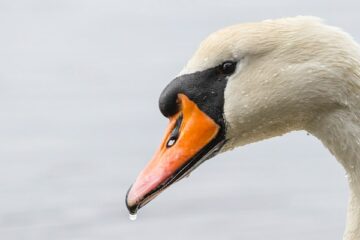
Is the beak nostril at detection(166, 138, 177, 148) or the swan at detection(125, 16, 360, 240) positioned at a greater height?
the swan at detection(125, 16, 360, 240)

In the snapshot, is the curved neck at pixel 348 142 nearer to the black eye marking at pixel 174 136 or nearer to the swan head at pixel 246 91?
the swan head at pixel 246 91

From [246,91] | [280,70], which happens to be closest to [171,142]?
[246,91]

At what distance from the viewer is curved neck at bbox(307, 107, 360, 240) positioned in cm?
693

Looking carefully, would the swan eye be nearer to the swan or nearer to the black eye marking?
the swan

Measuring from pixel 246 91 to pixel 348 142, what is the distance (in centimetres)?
61

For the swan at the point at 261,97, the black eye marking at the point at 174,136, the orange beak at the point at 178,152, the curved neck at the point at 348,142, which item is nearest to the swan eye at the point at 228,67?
the swan at the point at 261,97

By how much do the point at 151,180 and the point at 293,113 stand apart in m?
0.84

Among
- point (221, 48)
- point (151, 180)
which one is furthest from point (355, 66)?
point (151, 180)

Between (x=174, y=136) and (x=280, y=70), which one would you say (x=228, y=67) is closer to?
(x=280, y=70)

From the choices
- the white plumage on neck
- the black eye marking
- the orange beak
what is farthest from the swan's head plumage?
the black eye marking

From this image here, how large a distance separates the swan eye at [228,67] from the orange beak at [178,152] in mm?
263

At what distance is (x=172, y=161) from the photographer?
23.1 feet

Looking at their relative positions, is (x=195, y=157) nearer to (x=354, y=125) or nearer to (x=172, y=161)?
(x=172, y=161)

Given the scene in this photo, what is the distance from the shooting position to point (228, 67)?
23.1ft
